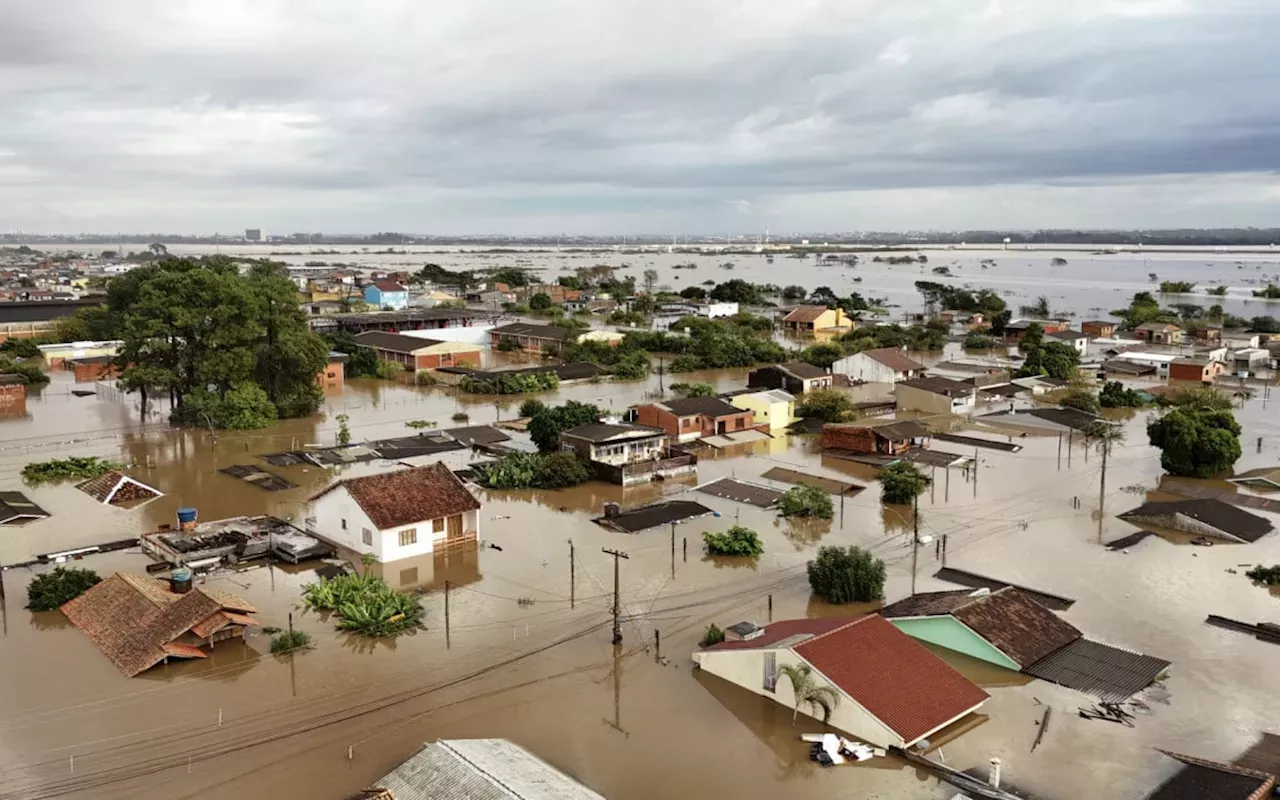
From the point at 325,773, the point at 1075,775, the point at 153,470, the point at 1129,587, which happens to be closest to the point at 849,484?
the point at 1129,587

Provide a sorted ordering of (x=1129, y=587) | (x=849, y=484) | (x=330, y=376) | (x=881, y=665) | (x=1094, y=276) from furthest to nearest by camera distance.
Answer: (x=1094, y=276)
(x=330, y=376)
(x=849, y=484)
(x=1129, y=587)
(x=881, y=665)

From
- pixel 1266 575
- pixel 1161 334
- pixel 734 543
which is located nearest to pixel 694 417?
pixel 734 543

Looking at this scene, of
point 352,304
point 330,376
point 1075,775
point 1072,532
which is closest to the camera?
point 1075,775

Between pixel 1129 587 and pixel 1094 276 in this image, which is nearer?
pixel 1129 587

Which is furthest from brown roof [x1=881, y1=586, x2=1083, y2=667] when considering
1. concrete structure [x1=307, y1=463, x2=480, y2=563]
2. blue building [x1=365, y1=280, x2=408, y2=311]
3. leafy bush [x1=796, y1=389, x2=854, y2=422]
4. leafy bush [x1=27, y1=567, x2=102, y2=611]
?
blue building [x1=365, y1=280, x2=408, y2=311]

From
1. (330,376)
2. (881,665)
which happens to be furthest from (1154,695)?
(330,376)

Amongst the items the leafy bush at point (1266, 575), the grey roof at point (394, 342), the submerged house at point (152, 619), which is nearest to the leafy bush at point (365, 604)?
the submerged house at point (152, 619)

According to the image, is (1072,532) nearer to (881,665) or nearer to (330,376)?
(881,665)
